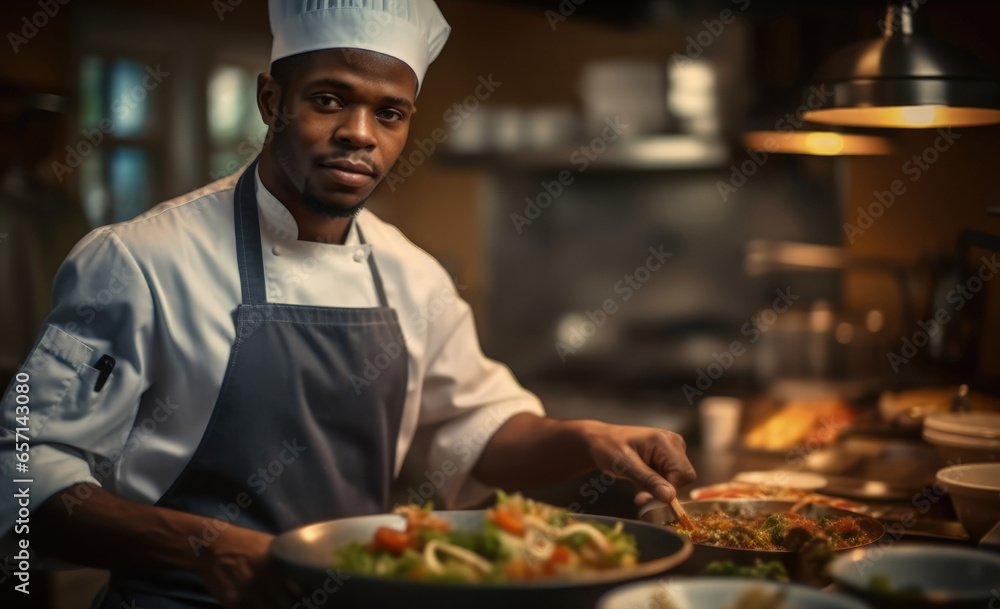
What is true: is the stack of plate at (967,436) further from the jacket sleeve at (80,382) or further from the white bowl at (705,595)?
the jacket sleeve at (80,382)

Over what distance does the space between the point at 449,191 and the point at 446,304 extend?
3.27 meters

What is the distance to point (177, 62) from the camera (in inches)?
157

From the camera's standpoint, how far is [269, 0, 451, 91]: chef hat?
161 cm

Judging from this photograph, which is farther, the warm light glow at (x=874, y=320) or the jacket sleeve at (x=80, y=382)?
the warm light glow at (x=874, y=320)

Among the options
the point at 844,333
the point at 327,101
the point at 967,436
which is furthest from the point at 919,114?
the point at 844,333

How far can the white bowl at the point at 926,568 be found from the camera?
3.18 ft

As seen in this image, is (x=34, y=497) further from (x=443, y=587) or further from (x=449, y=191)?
(x=449, y=191)

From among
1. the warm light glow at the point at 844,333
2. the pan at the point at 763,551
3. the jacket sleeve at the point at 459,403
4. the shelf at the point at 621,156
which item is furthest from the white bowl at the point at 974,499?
the shelf at the point at 621,156

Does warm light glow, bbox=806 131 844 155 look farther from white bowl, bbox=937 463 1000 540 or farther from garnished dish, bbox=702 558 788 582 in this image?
garnished dish, bbox=702 558 788 582

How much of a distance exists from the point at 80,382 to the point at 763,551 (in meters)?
1.03

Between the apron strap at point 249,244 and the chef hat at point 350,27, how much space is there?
23 centimetres

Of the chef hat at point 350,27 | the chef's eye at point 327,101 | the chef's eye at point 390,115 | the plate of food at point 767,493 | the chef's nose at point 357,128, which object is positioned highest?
the chef hat at point 350,27

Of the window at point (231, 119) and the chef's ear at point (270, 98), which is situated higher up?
the window at point (231, 119)

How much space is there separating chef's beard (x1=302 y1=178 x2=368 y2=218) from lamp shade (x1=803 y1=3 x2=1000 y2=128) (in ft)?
3.21
